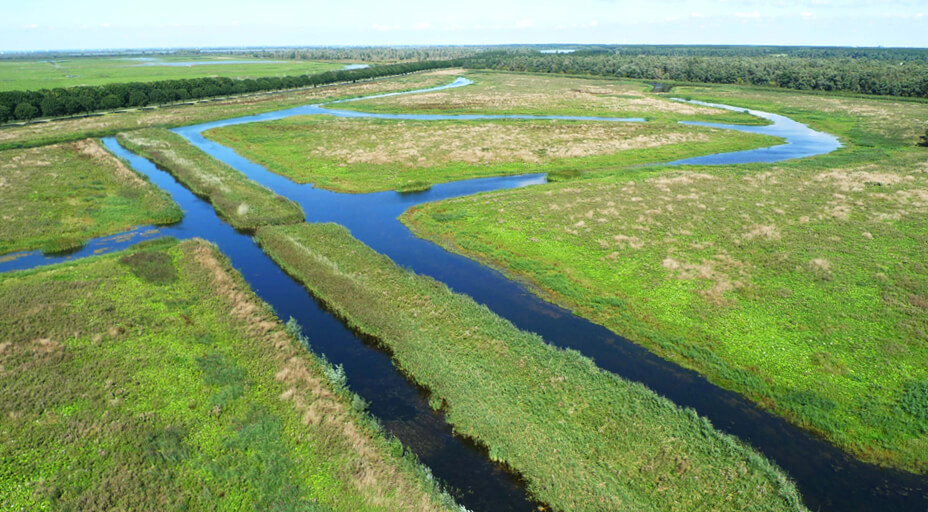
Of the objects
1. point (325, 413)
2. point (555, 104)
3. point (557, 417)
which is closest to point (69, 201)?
point (325, 413)

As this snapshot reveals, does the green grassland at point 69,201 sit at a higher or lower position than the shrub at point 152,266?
higher

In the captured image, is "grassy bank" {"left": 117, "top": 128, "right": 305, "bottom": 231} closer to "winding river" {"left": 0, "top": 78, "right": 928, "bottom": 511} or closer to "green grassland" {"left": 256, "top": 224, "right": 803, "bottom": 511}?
"winding river" {"left": 0, "top": 78, "right": 928, "bottom": 511}

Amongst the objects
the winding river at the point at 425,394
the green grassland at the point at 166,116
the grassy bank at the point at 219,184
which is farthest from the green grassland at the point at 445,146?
the green grassland at the point at 166,116

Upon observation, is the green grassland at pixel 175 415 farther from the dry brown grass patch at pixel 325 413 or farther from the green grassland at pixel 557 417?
the green grassland at pixel 557 417

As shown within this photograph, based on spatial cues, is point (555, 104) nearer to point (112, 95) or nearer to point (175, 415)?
point (112, 95)

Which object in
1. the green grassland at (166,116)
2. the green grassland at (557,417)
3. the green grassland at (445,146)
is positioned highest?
the green grassland at (166,116)

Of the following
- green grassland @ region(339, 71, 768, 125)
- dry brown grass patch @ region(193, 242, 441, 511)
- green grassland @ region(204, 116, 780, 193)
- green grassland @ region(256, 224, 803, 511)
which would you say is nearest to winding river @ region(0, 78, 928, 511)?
green grassland @ region(256, 224, 803, 511)

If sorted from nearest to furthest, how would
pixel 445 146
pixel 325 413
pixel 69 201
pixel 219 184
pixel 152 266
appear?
pixel 325 413, pixel 152 266, pixel 69 201, pixel 219 184, pixel 445 146
